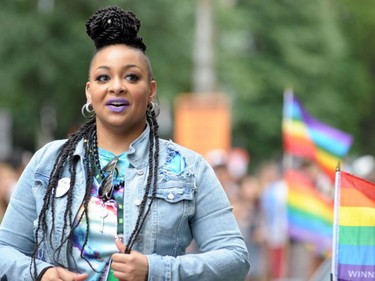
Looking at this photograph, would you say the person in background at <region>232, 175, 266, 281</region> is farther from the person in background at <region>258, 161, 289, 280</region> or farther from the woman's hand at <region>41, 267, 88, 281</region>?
the woman's hand at <region>41, 267, 88, 281</region>

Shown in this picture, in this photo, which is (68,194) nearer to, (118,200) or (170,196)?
(118,200)

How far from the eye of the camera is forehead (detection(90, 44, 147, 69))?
4316 mm

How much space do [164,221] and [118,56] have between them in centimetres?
57

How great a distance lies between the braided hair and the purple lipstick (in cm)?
16

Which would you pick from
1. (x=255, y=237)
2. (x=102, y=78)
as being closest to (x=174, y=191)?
(x=102, y=78)

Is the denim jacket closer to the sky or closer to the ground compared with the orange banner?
closer to the ground

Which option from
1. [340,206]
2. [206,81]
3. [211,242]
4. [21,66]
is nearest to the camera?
[211,242]

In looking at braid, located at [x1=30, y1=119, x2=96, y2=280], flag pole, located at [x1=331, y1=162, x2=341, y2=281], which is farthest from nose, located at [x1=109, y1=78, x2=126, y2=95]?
flag pole, located at [x1=331, y1=162, x2=341, y2=281]

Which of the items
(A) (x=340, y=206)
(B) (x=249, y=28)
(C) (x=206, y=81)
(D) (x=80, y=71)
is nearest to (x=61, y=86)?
(D) (x=80, y=71)

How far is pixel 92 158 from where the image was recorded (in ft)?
14.4

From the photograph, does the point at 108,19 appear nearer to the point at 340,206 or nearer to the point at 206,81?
the point at 340,206

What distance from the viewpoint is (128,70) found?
4309 millimetres

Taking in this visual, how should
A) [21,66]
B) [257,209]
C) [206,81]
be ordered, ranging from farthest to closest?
[206,81] < [21,66] < [257,209]

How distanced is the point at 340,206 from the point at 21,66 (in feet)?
69.0
